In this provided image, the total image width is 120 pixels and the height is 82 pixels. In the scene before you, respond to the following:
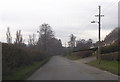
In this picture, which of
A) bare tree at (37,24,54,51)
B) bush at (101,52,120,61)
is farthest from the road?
bare tree at (37,24,54,51)

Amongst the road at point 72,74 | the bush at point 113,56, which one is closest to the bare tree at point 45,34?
the bush at point 113,56

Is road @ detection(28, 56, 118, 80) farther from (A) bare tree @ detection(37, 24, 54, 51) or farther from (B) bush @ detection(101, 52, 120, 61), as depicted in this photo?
(A) bare tree @ detection(37, 24, 54, 51)

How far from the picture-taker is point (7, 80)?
549 inches

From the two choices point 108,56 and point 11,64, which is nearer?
point 11,64

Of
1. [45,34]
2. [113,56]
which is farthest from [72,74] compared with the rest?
[45,34]

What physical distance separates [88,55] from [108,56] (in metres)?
32.9

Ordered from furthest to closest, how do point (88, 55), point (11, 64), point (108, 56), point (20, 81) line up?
point (88, 55) → point (108, 56) → point (11, 64) → point (20, 81)

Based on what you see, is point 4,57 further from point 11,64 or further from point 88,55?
point 88,55

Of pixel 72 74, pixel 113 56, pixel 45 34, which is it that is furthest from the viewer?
pixel 45 34

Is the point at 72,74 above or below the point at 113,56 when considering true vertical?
below

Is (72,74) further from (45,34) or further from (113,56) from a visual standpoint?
(45,34)

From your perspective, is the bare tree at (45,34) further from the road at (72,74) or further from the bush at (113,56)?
the road at (72,74)

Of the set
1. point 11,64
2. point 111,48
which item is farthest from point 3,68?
point 111,48

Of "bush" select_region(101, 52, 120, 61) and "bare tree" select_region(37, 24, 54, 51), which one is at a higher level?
"bare tree" select_region(37, 24, 54, 51)
